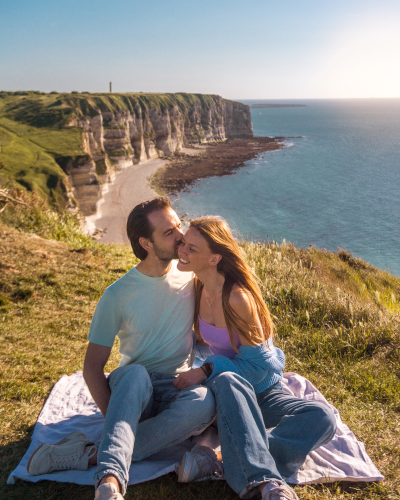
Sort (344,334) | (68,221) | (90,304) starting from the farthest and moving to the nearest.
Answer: (68,221), (90,304), (344,334)

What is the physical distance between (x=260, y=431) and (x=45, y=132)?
60.5 m

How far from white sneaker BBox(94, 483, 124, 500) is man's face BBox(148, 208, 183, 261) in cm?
193

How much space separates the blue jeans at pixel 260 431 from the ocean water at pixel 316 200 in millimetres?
30346

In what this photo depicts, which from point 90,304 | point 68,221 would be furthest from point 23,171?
point 90,304

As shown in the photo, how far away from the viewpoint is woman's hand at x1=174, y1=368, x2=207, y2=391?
10.5 ft

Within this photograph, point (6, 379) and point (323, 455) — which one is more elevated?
point (323, 455)

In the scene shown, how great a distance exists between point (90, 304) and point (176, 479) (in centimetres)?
536

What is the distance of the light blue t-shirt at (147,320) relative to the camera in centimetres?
338

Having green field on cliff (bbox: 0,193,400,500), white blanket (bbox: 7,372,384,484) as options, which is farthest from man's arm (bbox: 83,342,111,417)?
green field on cliff (bbox: 0,193,400,500)

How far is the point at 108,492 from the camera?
237 centimetres

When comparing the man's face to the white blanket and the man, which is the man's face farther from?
the white blanket

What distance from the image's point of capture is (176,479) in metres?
3.13

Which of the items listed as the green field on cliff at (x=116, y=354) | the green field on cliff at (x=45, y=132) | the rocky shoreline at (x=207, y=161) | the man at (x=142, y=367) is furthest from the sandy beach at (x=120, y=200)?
the man at (x=142, y=367)

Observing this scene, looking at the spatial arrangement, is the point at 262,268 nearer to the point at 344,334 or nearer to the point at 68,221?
the point at 344,334
